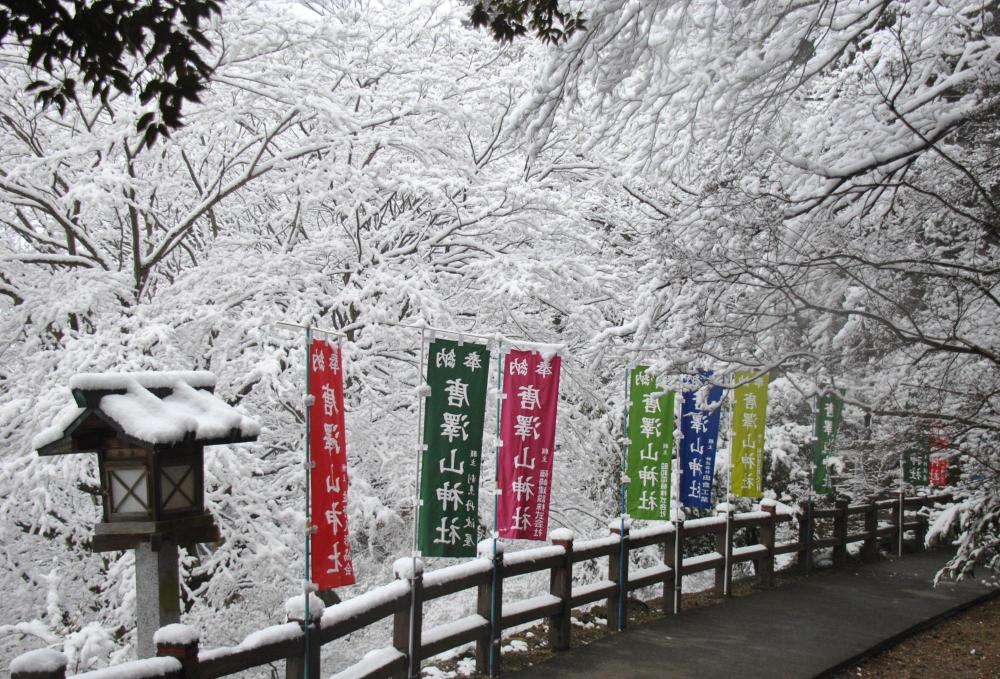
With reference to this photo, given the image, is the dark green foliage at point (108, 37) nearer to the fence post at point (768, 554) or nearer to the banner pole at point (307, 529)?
the banner pole at point (307, 529)

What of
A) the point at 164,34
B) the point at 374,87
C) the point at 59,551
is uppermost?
the point at 374,87

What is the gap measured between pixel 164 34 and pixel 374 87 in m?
7.66

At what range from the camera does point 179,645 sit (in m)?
4.36

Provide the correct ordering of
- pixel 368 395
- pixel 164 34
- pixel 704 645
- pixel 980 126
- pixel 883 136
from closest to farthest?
pixel 164 34, pixel 980 126, pixel 883 136, pixel 704 645, pixel 368 395

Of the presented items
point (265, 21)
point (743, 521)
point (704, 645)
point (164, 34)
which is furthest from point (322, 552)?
point (743, 521)

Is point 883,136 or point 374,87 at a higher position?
point 374,87

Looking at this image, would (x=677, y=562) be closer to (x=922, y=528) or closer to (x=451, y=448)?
(x=451, y=448)

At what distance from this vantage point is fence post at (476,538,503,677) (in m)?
7.38

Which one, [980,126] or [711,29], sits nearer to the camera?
[980,126]

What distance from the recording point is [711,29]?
21.3 feet

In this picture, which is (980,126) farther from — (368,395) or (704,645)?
(368,395)

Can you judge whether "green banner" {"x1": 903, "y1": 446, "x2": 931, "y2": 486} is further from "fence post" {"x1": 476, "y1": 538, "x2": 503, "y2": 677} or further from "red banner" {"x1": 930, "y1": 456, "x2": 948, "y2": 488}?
"fence post" {"x1": 476, "y1": 538, "x2": 503, "y2": 677}

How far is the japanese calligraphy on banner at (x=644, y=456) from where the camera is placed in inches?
375

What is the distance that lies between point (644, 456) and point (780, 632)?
2.32 meters
